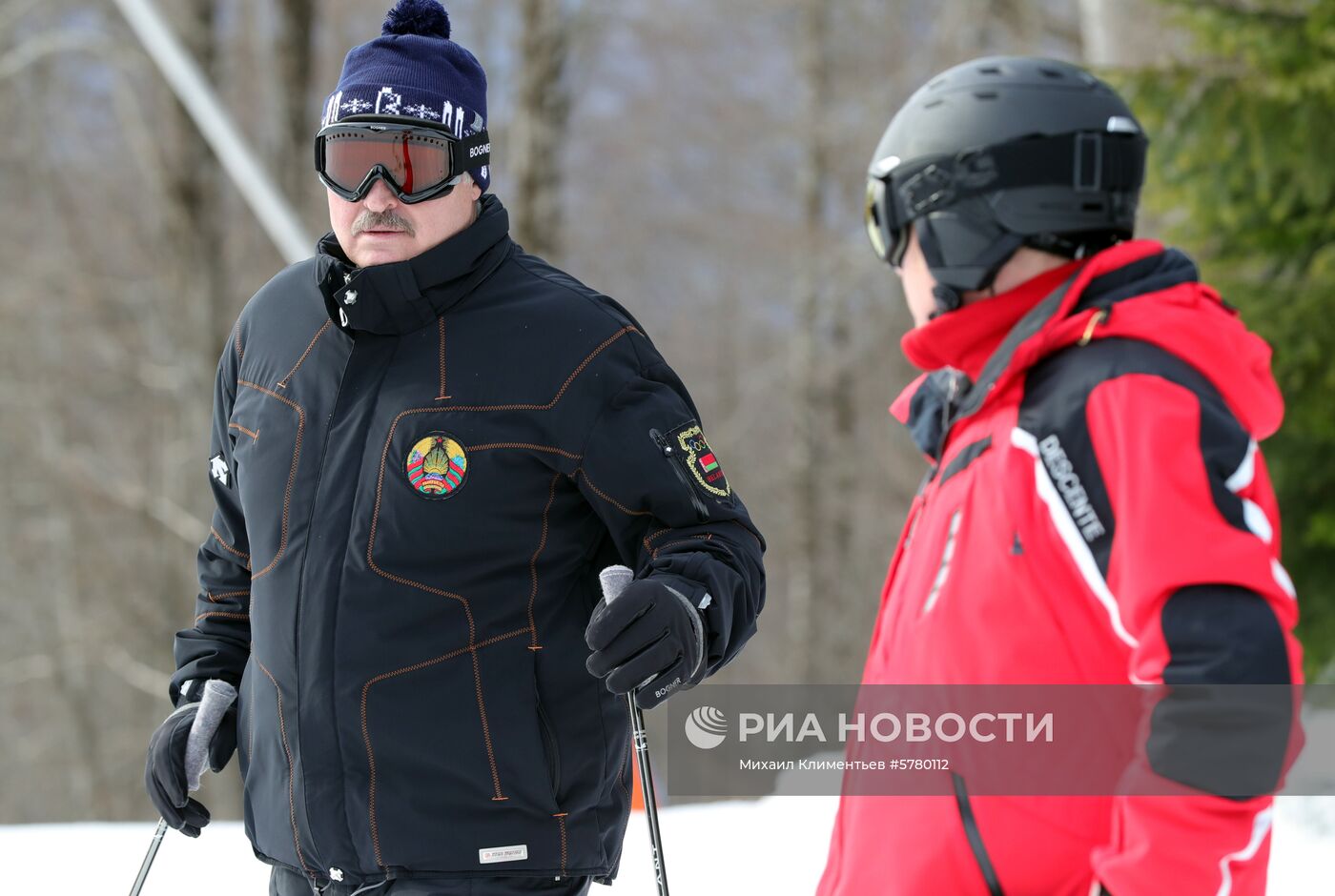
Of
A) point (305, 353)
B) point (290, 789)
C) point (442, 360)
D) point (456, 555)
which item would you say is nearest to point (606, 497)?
point (456, 555)

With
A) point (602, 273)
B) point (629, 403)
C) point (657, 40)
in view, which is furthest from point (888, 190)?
point (602, 273)

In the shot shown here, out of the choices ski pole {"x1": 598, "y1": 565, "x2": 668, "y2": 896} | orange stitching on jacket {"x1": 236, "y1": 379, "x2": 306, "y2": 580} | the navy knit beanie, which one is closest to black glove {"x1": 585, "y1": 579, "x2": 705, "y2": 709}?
ski pole {"x1": 598, "y1": 565, "x2": 668, "y2": 896}

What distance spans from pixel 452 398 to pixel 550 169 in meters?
7.27

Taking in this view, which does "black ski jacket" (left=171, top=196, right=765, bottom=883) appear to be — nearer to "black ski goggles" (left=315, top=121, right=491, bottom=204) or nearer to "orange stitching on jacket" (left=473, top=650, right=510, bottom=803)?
"orange stitching on jacket" (left=473, top=650, right=510, bottom=803)

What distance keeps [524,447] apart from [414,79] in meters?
0.77

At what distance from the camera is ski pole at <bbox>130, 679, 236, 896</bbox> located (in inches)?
111

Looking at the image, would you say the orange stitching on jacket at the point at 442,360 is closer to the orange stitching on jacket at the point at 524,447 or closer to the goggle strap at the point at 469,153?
the orange stitching on jacket at the point at 524,447

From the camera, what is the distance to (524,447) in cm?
Result: 255

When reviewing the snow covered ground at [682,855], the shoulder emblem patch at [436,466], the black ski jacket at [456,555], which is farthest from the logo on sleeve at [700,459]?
the snow covered ground at [682,855]

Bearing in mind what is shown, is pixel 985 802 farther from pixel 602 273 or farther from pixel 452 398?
pixel 602 273

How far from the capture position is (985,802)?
5.74 feet

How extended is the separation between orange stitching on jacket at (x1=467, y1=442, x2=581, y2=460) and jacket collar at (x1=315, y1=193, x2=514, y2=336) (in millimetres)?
273

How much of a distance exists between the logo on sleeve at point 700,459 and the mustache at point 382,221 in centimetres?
64

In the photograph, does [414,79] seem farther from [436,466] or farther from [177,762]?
[177,762]
